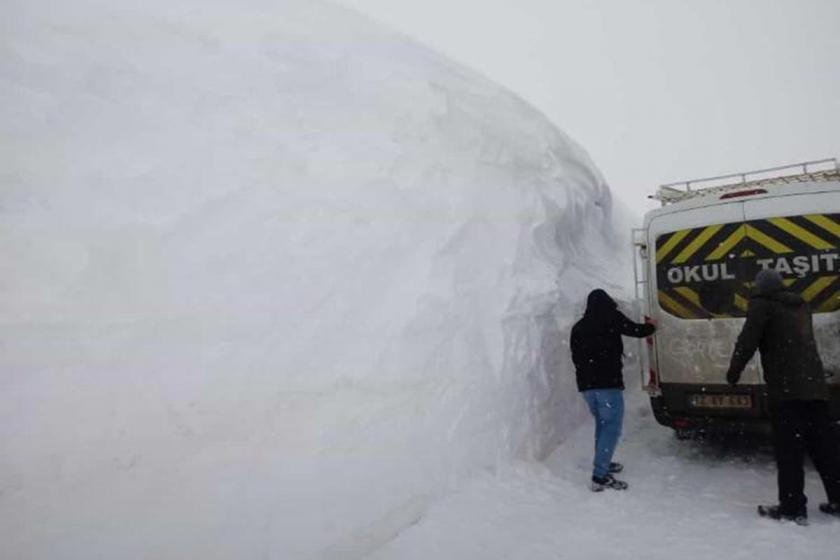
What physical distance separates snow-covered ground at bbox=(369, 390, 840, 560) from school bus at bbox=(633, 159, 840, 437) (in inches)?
21.1

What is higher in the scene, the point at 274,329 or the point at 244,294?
the point at 244,294

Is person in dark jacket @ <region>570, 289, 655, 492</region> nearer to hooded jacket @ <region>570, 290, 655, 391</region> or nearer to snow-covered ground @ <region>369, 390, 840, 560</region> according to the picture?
hooded jacket @ <region>570, 290, 655, 391</region>

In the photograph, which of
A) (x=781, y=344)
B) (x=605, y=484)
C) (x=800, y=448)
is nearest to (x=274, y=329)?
(x=605, y=484)

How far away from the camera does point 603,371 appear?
503 cm

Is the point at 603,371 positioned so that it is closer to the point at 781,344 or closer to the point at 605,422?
the point at 605,422

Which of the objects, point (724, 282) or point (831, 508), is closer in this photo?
point (831, 508)

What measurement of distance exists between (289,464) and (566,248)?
221 inches

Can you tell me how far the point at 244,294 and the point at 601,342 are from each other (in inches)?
129

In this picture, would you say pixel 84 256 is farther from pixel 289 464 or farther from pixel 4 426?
pixel 289 464

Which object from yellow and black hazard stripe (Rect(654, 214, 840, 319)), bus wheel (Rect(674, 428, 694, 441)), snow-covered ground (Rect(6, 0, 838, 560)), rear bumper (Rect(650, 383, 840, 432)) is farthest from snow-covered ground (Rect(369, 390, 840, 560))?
yellow and black hazard stripe (Rect(654, 214, 840, 319))

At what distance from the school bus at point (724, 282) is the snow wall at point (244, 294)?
1.24 meters

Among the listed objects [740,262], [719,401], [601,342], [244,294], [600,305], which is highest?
[740,262]

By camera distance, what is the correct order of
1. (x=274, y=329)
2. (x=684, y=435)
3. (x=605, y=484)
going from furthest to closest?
(x=684, y=435) → (x=605, y=484) → (x=274, y=329)

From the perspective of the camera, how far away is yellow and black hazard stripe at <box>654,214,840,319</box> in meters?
4.80
